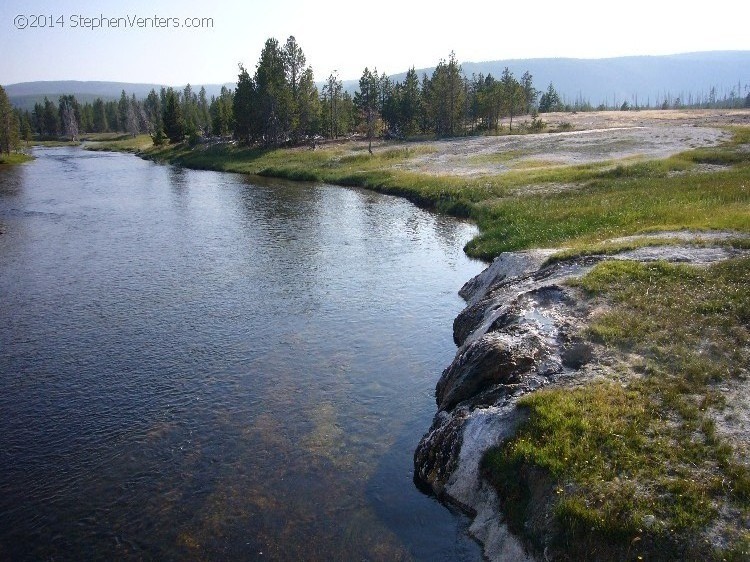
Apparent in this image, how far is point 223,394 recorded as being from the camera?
20469 mm

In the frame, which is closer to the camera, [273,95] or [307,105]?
[273,95]

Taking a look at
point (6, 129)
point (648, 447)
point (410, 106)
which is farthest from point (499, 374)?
point (6, 129)

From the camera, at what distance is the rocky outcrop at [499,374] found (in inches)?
568

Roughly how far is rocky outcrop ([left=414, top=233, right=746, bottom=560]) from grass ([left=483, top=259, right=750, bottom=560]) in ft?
1.97

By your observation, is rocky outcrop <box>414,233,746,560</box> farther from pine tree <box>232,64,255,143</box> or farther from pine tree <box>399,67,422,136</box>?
pine tree <box>399,67,422,136</box>

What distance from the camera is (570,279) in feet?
75.2

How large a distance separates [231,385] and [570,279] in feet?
46.0

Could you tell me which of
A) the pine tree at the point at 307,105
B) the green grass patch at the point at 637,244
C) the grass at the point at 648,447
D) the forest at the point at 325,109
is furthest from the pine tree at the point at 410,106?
the grass at the point at 648,447

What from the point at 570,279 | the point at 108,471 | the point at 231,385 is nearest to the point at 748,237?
the point at 570,279

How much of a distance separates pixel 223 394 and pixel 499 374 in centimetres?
992

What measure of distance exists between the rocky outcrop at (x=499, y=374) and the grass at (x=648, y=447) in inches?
23.6

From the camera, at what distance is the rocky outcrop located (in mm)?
14422

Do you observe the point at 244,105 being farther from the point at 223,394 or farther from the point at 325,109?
the point at 223,394

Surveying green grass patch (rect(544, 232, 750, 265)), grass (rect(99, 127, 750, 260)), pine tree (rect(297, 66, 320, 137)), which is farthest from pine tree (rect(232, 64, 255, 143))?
green grass patch (rect(544, 232, 750, 265))
